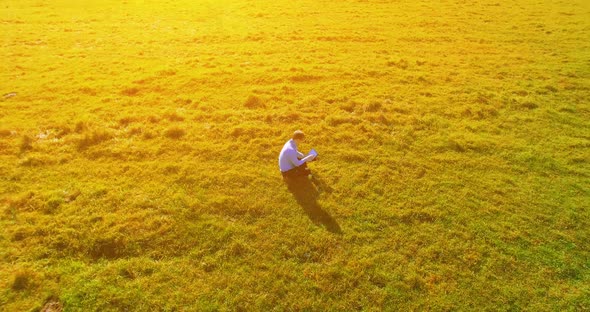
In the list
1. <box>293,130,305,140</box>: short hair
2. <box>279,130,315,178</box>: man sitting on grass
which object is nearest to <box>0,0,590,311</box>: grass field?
<box>279,130,315,178</box>: man sitting on grass

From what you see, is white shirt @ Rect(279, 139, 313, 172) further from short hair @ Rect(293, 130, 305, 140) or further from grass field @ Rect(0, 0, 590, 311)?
grass field @ Rect(0, 0, 590, 311)

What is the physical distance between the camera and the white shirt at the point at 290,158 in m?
10.3

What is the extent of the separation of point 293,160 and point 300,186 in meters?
1.00

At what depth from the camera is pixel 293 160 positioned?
10.4m

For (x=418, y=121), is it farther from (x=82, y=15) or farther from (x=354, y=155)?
(x=82, y=15)

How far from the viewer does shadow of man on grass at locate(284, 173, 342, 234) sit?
9.65 meters

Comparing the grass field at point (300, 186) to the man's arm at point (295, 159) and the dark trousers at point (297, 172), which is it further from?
the man's arm at point (295, 159)

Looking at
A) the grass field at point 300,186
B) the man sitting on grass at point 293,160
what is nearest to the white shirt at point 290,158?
the man sitting on grass at point 293,160

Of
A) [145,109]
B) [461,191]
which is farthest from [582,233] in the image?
[145,109]

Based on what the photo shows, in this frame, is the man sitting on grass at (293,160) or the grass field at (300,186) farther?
the man sitting on grass at (293,160)

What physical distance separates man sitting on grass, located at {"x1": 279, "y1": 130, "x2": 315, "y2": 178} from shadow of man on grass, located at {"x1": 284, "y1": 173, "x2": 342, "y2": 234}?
1.17ft

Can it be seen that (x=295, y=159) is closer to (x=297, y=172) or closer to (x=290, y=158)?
(x=290, y=158)

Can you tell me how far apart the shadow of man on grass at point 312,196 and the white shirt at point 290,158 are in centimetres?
54

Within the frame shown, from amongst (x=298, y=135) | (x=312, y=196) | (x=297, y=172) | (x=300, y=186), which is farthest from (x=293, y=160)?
(x=312, y=196)
